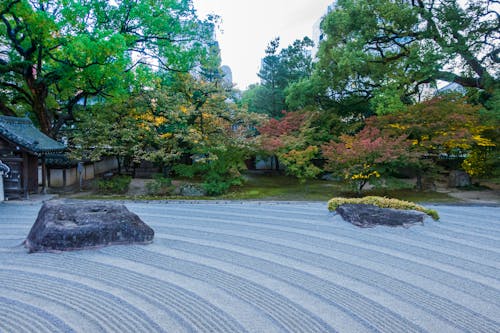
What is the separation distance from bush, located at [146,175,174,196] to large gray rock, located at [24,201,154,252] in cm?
571

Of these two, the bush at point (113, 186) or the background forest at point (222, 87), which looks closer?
the background forest at point (222, 87)

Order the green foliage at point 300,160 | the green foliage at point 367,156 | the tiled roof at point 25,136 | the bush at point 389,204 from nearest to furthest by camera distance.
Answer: the bush at point 389,204
the tiled roof at point 25,136
the green foliage at point 367,156
the green foliage at point 300,160

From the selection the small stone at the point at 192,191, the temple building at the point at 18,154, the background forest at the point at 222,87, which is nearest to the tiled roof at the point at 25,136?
the temple building at the point at 18,154

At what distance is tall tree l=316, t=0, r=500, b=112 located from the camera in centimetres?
1225

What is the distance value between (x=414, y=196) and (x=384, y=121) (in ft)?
10.5

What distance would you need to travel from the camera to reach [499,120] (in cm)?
1106

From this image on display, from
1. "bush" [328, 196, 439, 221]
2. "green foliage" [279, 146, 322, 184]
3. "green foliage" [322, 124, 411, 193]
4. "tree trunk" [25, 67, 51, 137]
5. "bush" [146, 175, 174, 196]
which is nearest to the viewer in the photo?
"bush" [328, 196, 439, 221]

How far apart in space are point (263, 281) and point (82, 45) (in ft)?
31.1

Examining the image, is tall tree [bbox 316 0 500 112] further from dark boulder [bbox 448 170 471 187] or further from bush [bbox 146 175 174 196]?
bush [bbox 146 175 174 196]

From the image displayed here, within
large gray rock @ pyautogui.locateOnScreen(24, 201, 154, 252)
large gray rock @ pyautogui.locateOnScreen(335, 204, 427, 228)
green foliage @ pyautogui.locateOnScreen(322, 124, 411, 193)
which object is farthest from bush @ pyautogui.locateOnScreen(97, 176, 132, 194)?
large gray rock @ pyautogui.locateOnScreen(335, 204, 427, 228)

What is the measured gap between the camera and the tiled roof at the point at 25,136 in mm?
9680

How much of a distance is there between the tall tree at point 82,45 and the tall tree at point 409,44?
632cm

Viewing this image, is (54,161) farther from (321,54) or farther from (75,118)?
(321,54)

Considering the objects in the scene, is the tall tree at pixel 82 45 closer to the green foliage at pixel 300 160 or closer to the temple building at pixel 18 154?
the temple building at pixel 18 154
